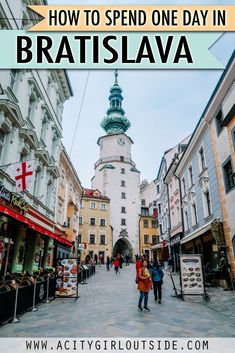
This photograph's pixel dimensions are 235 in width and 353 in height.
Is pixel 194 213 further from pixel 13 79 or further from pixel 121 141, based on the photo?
pixel 121 141

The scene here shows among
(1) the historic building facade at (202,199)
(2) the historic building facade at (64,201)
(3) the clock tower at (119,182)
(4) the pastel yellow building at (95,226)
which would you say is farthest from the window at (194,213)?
(3) the clock tower at (119,182)

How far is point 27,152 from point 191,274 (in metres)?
10.7

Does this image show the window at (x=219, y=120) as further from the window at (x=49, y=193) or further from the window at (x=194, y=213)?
the window at (x=49, y=193)

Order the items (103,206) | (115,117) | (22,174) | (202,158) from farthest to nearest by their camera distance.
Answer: (115,117)
(103,206)
(202,158)
(22,174)

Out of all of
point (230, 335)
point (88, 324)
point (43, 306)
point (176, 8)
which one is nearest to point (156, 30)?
point (176, 8)

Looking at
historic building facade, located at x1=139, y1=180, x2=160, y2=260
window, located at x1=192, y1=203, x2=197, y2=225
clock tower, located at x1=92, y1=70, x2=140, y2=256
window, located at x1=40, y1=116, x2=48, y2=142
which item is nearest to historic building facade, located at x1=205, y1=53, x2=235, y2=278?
window, located at x1=192, y1=203, x2=197, y2=225

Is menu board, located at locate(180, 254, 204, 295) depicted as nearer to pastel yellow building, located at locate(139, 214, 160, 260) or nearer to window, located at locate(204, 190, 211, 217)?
window, located at locate(204, 190, 211, 217)

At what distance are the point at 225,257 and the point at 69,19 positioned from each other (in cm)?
1405

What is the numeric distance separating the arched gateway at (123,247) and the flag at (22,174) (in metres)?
44.2

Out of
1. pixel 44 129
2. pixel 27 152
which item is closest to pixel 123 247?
pixel 44 129

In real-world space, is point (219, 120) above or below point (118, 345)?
above

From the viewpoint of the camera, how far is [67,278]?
11672 mm

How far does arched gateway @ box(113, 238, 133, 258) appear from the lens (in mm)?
53359

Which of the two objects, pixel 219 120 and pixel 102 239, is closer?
pixel 219 120
